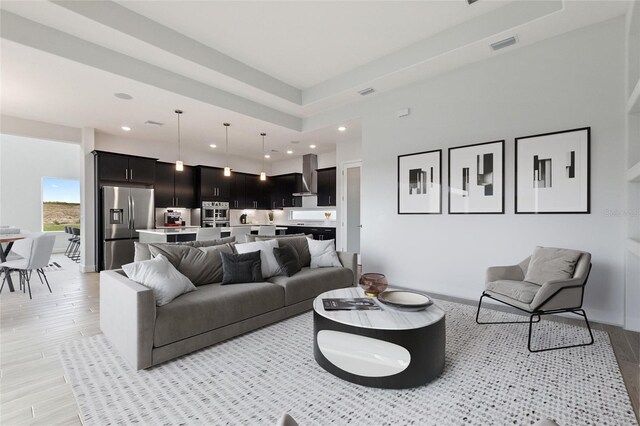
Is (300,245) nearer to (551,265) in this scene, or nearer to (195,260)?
(195,260)

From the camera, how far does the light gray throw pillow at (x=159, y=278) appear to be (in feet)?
7.74

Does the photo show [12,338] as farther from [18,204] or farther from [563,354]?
[18,204]

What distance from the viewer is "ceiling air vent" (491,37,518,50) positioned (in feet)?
10.8

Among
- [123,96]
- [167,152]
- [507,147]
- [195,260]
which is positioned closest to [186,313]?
[195,260]

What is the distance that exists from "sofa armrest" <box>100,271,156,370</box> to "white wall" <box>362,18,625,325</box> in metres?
3.46

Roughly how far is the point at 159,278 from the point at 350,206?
4.89 metres

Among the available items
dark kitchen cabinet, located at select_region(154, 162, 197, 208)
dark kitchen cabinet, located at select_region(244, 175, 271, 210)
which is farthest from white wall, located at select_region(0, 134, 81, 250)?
dark kitchen cabinet, located at select_region(244, 175, 271, 210)

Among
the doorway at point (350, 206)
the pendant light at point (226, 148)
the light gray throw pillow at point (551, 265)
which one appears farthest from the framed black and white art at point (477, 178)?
the pendant light at point (226, 148)

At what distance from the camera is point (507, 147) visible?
11.8ft

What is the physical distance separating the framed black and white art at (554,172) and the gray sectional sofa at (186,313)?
275cm

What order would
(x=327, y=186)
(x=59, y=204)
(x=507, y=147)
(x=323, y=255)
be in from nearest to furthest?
(x=507, y=147), (x=323, y=255), (x=327, y=186), (x=59, y=204)

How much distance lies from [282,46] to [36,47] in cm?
255

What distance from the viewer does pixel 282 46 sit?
379 centimetres

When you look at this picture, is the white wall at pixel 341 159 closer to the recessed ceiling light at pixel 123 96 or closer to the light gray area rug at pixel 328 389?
the recessed ceiling light at pixel 123 96
